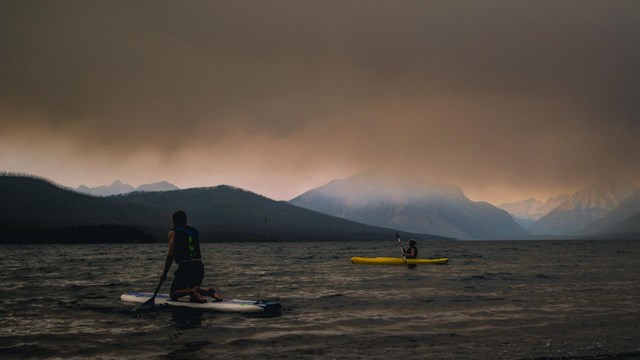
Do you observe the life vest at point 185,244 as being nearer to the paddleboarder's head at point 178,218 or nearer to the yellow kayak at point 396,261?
the paddleboarder's head at point 178,218

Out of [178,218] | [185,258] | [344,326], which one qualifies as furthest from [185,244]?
[344,326]

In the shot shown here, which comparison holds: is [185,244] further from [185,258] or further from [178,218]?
[178,218]

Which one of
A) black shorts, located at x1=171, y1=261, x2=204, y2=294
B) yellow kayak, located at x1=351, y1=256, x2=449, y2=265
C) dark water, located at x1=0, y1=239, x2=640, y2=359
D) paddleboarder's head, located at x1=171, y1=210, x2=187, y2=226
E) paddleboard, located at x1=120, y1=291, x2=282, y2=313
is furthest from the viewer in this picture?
yellow kayak, located at x1=351, y1=256, x2=449, y2=265

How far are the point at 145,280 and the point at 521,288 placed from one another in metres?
24.7

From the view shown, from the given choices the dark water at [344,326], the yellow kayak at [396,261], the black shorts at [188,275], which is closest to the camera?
the dark water at [344,326]

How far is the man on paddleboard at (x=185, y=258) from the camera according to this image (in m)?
19.4

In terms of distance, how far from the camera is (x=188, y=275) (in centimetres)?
2022

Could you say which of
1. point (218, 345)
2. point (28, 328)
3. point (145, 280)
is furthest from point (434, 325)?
point (145, 280)

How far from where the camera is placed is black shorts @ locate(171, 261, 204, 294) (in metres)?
20.1

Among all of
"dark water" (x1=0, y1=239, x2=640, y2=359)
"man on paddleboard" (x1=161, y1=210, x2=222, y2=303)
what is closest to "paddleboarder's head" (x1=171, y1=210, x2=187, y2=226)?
"man on paddleboard" (x1=161, y1=210, x2=222, y2=303)

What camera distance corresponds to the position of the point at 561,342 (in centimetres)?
1541

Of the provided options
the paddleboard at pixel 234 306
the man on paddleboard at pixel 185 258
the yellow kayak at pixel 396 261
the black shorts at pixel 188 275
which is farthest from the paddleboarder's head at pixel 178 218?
the yellow kayak at pixel 396 261

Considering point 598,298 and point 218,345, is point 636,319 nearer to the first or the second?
point 598,298

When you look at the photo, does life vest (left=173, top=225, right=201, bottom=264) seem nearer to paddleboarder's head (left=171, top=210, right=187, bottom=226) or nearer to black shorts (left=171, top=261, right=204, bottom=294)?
paddleboarder's head (left=171, top=210, right=187, bottom=226)
